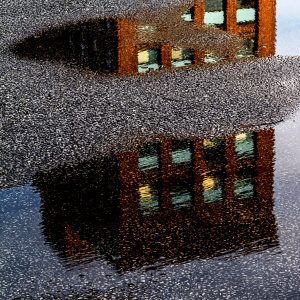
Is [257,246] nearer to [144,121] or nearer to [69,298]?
[69,298]

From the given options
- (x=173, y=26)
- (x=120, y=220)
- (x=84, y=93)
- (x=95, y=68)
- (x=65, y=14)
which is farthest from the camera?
(x=65, y=14)

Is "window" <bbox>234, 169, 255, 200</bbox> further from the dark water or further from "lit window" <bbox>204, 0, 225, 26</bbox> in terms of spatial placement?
"lit window" <bbox>204, 0, 225, 26</bbox>

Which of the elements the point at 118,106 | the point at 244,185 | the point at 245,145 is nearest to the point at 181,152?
the point at 245,145

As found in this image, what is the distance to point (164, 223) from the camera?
655cm

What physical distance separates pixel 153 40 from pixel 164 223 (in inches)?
314

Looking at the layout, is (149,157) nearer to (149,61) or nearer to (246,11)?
(149,61)

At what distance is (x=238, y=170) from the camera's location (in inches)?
304

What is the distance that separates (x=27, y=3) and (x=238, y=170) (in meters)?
14.0

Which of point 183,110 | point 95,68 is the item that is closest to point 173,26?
point 95,68

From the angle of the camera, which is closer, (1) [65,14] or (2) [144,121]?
(2) [144,121]

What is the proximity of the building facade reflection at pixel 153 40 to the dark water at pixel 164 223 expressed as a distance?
387 centimetres

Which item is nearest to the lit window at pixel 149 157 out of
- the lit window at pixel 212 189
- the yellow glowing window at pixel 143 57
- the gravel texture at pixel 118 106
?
A: the gravel texture at pixel 118 106

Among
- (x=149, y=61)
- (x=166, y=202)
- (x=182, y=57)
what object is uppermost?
(x=149, y=61)

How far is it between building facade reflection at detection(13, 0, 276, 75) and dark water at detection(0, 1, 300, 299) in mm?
3873
